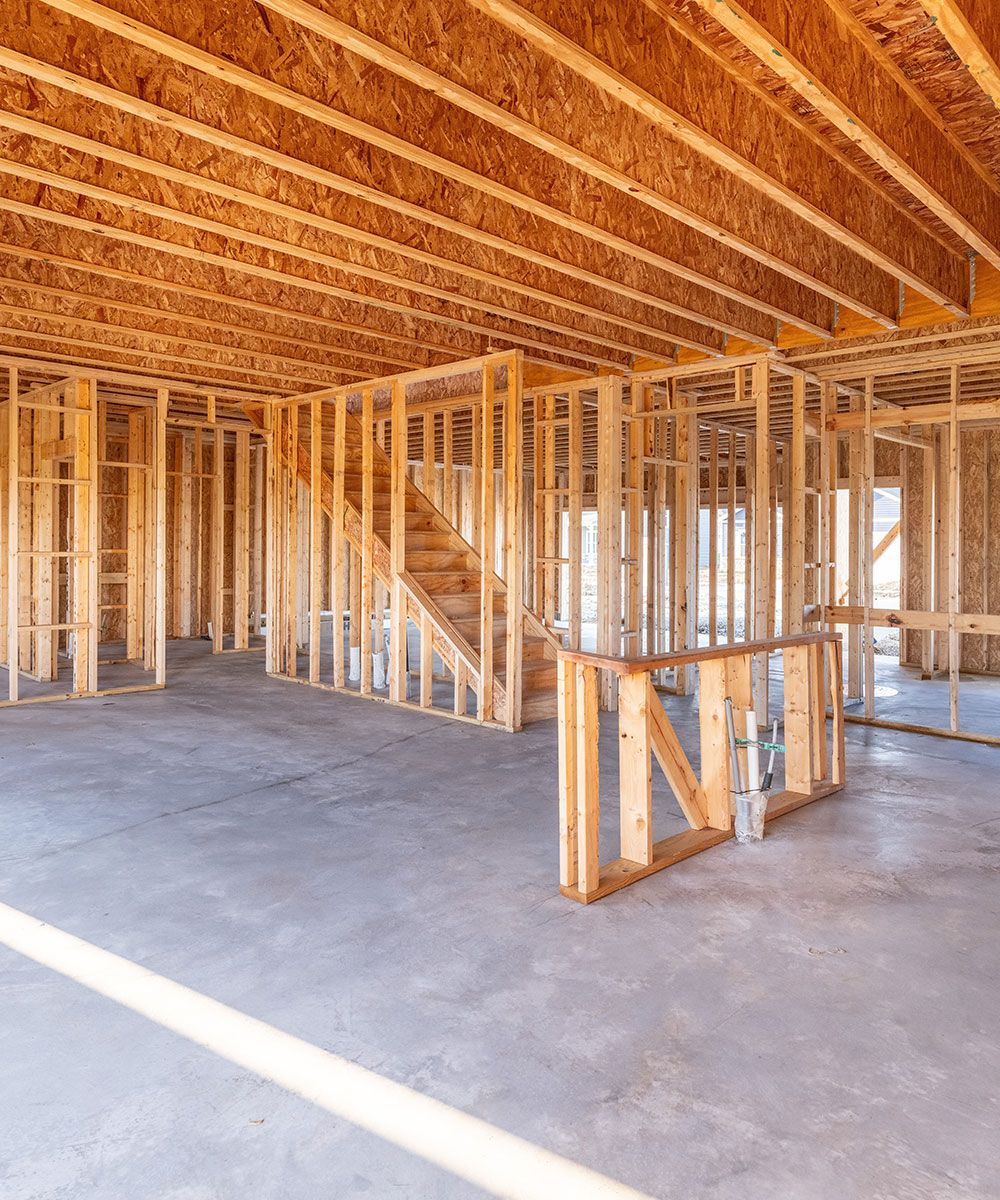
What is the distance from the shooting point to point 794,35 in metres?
2.78

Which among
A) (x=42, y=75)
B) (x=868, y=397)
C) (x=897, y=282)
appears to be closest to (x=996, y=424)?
(x=868, y=397)

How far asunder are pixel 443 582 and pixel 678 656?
405cm

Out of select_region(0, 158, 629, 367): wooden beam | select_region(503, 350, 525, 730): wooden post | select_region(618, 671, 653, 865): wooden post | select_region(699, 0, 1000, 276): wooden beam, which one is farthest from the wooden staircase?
select_region(699, 0, 1000, 276): wooden beam

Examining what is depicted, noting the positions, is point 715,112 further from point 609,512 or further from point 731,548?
point 731,548

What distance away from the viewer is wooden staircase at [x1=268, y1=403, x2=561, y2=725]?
22.8ft

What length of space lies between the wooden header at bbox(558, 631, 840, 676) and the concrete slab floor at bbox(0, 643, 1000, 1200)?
3.05ft

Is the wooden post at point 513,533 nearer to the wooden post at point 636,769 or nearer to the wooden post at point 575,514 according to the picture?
the wooden post at point 575,514

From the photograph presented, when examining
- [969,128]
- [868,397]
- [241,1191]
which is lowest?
[241,1191]


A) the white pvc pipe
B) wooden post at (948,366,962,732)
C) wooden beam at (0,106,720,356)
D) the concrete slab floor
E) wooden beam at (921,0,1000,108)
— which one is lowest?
the concrete slab floor

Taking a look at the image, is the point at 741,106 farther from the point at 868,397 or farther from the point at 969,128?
the point at 868,397

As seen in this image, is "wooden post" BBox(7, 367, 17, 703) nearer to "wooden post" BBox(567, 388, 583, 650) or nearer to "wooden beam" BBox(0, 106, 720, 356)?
"wooden beam" BBox(0, 106, 720, 356)

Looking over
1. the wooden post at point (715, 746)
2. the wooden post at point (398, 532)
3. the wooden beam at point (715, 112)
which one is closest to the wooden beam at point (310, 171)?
the wooden beam at point (715, 112)

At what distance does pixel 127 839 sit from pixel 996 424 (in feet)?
32.1

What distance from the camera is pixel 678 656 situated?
12.3 ft
